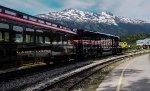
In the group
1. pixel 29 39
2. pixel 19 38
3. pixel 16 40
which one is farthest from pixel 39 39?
pixel 16 40

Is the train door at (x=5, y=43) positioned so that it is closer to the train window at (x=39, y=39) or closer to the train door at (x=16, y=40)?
the train door at (x=16, y=40)

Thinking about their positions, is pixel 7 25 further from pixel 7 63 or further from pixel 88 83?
pixel 88 83

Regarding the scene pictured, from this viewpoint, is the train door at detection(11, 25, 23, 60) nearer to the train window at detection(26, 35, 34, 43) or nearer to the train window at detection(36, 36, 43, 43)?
the train window at detection(26, 35, 34, 43)

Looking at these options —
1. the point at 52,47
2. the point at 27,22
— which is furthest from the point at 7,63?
the point at 52,47

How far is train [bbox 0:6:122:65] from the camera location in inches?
671

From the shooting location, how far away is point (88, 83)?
16.8 metres

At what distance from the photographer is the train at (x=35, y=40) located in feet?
55.9

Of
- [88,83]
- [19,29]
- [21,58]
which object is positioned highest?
[19,29]

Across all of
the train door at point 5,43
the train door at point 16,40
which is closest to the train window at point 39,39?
the train door at point 16,40

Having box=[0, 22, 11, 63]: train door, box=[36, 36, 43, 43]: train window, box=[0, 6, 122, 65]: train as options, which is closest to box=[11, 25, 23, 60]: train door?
box=[0, 6, 122, 65]: train

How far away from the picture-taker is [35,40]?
20.7 meters

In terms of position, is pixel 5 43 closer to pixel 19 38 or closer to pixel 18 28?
pixel 19 38

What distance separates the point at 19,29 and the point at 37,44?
2898 mm

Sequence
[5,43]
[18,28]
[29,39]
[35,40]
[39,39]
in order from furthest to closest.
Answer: [39,39], [35,40], [29,39], [18,28], [5,43]
